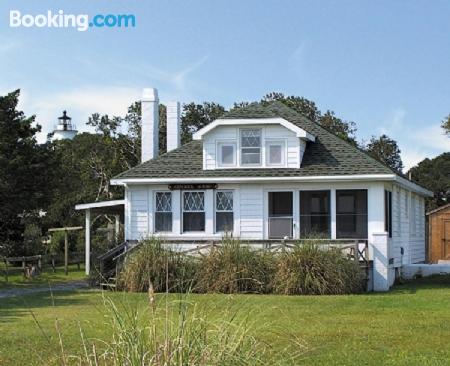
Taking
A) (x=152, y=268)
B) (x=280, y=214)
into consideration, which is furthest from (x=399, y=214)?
(x=152, y=268)

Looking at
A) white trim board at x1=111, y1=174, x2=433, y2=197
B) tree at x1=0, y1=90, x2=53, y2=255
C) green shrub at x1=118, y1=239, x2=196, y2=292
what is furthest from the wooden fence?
green shrub at x1=118, y1=239, x2=196, y2=292

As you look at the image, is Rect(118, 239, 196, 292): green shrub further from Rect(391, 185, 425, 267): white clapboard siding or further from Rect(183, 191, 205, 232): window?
Rect(391, 185, 425, 267): white clapboard siding

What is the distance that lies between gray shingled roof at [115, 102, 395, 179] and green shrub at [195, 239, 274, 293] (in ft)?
11.7

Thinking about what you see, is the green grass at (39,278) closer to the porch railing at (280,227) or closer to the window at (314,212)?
the porch railing at (280,227)

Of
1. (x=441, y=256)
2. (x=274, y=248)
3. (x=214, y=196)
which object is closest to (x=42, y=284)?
(x=214, y=196)

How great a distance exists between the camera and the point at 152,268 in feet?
63.9

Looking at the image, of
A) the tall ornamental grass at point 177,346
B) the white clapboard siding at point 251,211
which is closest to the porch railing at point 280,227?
the white clapboard siding at point 251,211

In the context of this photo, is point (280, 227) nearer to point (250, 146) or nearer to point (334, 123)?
point (250, 146)

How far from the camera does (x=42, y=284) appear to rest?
23.2 meters

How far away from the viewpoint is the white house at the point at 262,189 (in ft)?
72.6

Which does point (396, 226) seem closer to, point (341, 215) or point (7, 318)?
point (341, 215)

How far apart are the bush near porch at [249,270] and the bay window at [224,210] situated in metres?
2.95

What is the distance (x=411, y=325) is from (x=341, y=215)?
9793mm

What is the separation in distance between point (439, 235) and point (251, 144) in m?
15.2
